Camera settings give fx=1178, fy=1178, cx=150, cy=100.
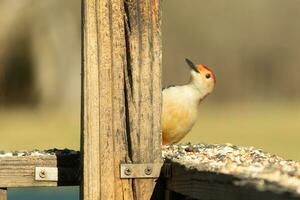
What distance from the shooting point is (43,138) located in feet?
89.5

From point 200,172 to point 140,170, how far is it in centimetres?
45

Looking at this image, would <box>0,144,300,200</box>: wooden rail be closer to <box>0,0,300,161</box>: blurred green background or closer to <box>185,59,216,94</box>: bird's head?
<box>185,59,216,94</box>: bird's head

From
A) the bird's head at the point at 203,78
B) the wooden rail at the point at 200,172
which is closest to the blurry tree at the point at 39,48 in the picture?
the bird's head at the point at 203,78

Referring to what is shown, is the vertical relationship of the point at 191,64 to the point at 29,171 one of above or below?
above

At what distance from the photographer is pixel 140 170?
4.51m

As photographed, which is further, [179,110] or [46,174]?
[179,110]

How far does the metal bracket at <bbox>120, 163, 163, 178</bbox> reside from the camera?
4.49m

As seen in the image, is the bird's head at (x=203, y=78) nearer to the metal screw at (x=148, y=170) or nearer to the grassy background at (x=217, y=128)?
the metal screw at (x=148, y=170)

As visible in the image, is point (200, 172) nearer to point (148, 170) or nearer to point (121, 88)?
point (148, 170)

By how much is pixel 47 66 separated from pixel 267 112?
7.59m

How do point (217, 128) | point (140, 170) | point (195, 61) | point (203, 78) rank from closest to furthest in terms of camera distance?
point (140, 170), point (203, 78), point (217, 128), point (195, 61)

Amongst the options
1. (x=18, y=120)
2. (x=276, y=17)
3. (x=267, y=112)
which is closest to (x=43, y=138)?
(x=18, y=120)

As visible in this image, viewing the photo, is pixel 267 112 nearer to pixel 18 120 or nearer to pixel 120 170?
pixel 18 120

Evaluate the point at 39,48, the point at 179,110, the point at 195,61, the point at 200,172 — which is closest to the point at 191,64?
the point at 179,110
